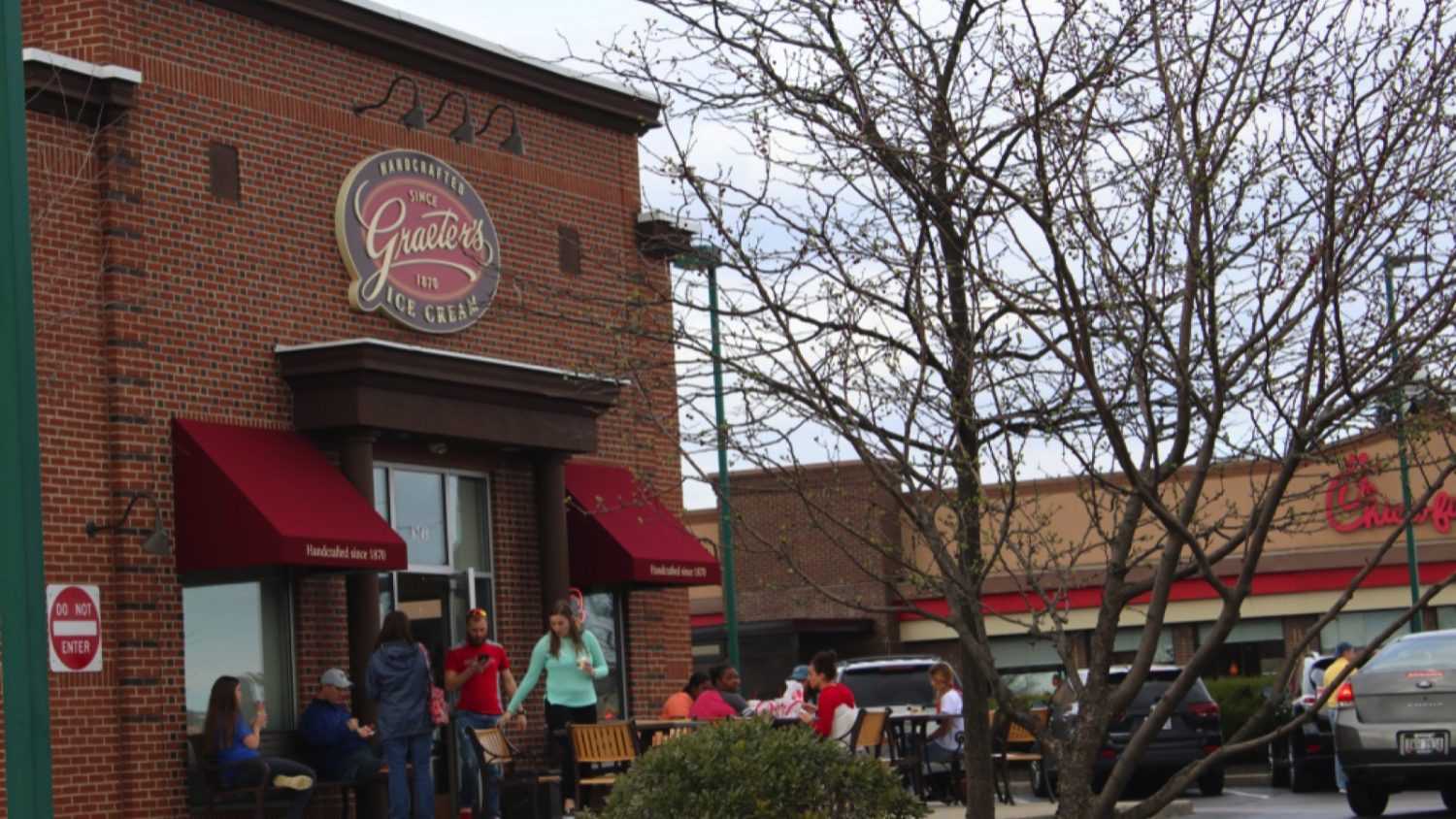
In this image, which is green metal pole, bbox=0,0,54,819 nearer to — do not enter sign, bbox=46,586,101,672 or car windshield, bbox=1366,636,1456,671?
do not enter sign, bbox=46,586,101,672

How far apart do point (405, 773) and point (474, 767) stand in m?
1.90

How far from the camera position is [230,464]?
1731cm

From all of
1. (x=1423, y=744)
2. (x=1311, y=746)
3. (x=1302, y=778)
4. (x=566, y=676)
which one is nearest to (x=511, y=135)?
(x=566, y=676)

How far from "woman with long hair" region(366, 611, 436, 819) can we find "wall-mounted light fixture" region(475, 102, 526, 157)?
6472 mm

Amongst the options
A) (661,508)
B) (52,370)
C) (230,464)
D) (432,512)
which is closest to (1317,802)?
(661,508)

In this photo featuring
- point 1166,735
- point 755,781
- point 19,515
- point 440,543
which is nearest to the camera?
point 19,515

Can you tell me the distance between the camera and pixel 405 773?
1670cm

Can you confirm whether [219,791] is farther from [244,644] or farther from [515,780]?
[515,780]

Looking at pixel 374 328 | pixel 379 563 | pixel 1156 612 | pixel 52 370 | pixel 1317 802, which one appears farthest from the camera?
pixel 1317 802

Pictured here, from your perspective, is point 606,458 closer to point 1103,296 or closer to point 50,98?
point 50,98

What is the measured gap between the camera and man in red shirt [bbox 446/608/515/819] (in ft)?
59.1

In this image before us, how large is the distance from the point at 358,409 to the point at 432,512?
7.45ft

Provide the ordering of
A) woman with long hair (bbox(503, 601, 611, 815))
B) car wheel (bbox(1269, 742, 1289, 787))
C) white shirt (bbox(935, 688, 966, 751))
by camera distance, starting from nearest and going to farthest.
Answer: woman with long hair (bbox(503, 601, 611, 815)) → white shirt (bbox(935, 688, 966, 751)) → car wheel (bbox(1269, 742, 1289, 787))

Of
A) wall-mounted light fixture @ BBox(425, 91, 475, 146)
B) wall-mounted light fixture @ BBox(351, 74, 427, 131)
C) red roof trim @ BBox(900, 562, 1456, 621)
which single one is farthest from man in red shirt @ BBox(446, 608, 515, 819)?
red roof trim @ BBox(900, 562, 1456, 621)
